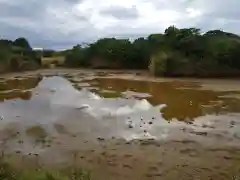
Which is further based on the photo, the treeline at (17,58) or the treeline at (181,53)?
the treeline at (17,58)

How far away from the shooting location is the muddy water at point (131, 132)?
885 centimetres

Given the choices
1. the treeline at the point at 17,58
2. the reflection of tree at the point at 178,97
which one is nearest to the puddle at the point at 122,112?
the reflection of tree at the point at 178,97

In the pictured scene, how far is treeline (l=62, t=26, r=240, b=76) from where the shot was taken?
30.7m

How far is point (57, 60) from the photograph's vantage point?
49.8m

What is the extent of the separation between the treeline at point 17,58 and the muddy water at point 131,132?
61.0 feet

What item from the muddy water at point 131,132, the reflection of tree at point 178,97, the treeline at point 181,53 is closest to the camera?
the muddy water at point 131,132

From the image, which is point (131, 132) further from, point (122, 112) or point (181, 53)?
point (181, 53)

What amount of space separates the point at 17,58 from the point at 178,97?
25566 mm

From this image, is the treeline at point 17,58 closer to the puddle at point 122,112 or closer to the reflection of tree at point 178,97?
the reflection of tree at point 178,97

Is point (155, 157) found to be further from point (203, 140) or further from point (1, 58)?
point (1, 58)

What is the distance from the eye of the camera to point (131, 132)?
40.2ft

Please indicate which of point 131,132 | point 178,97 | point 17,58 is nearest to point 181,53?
point 178,97

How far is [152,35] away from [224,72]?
13.5m

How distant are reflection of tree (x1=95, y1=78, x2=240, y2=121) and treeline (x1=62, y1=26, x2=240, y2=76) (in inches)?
191
